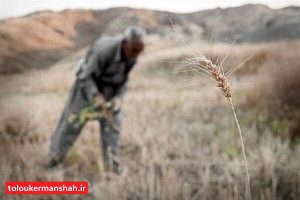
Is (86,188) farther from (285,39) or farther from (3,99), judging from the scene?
(285,39)

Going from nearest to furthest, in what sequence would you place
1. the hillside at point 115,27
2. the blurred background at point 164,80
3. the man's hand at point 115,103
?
the man's hand at point 115,103 → the blurred background at point 164,80 → the hillside at point 115,27

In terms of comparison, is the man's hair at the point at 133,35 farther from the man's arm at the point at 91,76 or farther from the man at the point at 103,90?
the man's arm at the point at 91,76

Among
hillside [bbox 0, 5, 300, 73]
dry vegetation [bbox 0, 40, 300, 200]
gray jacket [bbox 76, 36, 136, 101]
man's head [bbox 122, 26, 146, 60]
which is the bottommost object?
dry vegetation [bbox 0, 40, 300, 200]

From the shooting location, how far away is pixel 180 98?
482 cm

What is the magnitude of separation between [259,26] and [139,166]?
143cm

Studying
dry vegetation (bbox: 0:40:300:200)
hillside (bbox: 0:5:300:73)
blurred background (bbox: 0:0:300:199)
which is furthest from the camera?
hillside (bbox: 0:5:300:73)

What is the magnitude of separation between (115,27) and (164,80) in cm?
58

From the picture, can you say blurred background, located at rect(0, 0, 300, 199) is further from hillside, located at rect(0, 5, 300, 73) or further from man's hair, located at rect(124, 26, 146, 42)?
man's hair, located at rect(124, 26, 146, 42)

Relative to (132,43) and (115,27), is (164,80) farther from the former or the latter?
(132,43)

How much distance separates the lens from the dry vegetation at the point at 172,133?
13.7 ft

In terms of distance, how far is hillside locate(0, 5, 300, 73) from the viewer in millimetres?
4625

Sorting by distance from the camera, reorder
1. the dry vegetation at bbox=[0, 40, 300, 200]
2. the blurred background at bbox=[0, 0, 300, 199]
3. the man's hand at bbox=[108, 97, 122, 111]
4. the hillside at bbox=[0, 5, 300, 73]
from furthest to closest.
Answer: the hillside at bbox=[0, 5, 300, 73] → the blurred background at bbox=[0, 0, 300, 199] → the man's hand at bbox=[108, 97, 122, 111] → the dry vegetation at bbox=[0, 40, 300, 200]

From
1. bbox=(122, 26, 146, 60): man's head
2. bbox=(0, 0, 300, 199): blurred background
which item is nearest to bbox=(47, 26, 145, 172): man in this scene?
bbox=(122, 26, 146, 60): man's head

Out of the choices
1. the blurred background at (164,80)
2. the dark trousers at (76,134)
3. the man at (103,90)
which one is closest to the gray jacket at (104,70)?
the man at (103,90)
